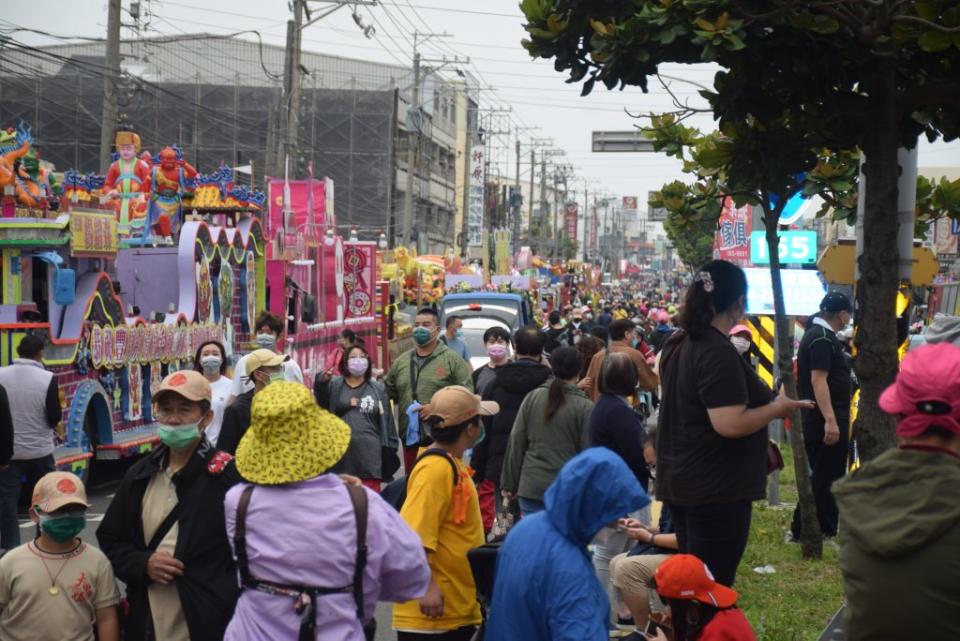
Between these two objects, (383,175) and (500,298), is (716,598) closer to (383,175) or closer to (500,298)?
(500,298)

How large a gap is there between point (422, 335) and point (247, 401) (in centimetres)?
311

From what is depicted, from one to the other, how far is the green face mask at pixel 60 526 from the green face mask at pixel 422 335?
6433 millimetres

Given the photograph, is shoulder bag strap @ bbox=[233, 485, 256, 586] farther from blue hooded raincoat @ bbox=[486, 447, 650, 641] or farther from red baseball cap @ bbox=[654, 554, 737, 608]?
red baseball cap @ bbox=[654, 554, 737, 608]

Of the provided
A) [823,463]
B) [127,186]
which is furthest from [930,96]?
[127,186]

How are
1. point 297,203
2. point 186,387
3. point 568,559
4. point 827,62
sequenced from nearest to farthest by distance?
point 568,559 → point 186,387 → point 827,62 → point 297,203

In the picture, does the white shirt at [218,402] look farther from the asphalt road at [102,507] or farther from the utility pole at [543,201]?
the utility pole at [543,201]

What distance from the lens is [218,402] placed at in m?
10.0

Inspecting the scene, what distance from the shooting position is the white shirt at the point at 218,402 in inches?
392

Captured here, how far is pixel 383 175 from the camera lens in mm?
62219

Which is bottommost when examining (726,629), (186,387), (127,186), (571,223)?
(726,629)

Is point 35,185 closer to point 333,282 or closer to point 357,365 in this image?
point 357,365

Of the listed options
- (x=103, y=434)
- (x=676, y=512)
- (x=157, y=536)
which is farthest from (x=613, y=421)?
(x=103, y=434)

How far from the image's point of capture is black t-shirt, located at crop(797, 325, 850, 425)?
9.96 m

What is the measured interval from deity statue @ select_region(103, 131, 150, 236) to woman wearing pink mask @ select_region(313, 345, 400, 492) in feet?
32.1
